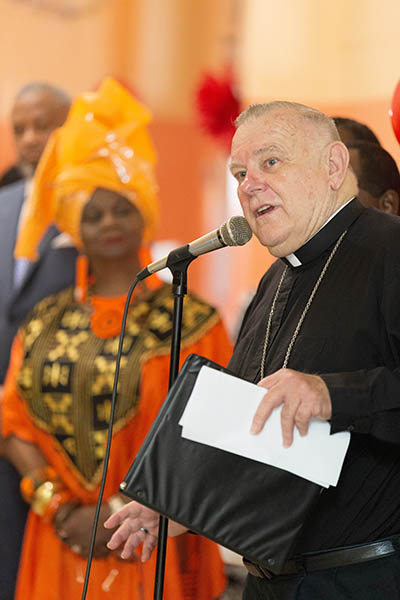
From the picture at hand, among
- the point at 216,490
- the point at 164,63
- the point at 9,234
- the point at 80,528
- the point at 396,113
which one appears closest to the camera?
the point at 216,490

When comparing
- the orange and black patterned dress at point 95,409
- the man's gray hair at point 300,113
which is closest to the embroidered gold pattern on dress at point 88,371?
the orange and black patterned dress at point 95,409

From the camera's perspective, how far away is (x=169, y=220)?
24.9 feet

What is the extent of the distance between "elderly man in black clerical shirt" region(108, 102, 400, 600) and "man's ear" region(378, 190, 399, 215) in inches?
20.9

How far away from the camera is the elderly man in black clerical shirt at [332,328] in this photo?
5.19 ft

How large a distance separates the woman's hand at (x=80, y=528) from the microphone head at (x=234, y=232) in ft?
4.14

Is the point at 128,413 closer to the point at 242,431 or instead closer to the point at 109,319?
the point at 109,319

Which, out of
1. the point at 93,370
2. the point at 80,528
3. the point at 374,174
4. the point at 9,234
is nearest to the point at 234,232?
the point at 374,174

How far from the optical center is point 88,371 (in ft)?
9.16

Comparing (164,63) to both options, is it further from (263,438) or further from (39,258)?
(263,438)

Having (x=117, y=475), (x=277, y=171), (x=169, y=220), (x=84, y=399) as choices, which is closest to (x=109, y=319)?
(x=84, y=399)

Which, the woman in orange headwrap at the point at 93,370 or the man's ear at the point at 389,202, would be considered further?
the woman in orange headwrap at the point at 93,370

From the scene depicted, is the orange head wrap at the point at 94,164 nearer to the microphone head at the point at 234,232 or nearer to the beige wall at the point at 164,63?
the microphone head at the point at 234,232

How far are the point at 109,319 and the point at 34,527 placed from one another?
662 millimetres

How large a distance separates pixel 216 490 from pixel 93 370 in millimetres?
1224
